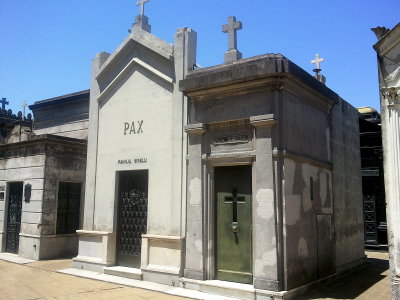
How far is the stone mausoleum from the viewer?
23.8 feet

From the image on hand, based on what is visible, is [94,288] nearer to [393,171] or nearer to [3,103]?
[393,171]

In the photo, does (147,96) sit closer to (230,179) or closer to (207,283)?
(230,179)

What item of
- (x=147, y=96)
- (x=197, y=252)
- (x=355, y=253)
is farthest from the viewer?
(x=355, y=253)

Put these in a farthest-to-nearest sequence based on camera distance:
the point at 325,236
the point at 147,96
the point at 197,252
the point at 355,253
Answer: the point at 355,253, the point at 147,96, the point at 325,236, the point at 197,252

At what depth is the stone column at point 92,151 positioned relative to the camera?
10.2 m

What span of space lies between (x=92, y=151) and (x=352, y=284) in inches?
291

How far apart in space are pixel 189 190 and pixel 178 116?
5.84ft

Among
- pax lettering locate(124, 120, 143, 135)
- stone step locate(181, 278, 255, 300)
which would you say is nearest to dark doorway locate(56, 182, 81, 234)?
pax lettering locate(124, 120, 143, 135)

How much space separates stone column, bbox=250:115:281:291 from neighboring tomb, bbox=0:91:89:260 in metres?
7.51

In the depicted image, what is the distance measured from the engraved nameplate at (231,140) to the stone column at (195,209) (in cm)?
37

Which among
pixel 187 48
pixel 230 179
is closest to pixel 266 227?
pixel 230 179

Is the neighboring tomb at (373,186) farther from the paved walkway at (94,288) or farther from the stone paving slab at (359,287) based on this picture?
the paved walkway at (94,288)

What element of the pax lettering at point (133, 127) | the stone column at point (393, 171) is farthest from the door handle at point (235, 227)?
the pax lettering at point (133, 127)

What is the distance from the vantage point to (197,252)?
25.7 ft
